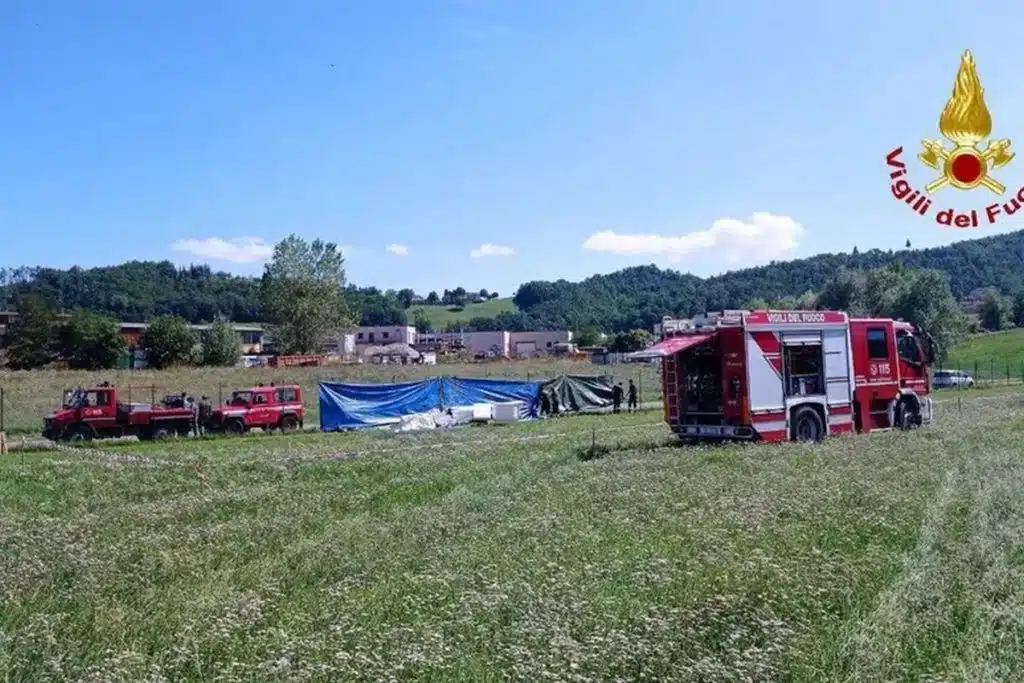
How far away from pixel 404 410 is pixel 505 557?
87.2 feet

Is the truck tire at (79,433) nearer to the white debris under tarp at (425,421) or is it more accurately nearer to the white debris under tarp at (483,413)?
the white debris under tarp at (425,421)

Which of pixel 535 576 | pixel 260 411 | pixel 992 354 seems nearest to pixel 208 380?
pixel 260 411

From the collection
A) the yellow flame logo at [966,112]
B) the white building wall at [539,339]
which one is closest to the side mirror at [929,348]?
the yellow flame logo at [966,112]

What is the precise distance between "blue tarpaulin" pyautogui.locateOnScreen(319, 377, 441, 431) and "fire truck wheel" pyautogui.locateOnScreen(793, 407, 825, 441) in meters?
16.5

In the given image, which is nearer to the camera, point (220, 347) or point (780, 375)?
point (780, 375)

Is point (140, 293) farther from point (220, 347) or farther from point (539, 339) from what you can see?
point (220, 347)

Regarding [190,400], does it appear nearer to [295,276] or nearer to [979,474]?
[979,474]

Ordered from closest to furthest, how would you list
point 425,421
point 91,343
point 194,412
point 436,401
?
point 194,412 < point 425,421 < point 436,401 < point 91,343

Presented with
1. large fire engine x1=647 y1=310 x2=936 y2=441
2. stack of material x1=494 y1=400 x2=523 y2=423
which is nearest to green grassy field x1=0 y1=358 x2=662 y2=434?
stack of material x1=494 y1=400 x2=523 y2=423

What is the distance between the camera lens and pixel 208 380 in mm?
56438

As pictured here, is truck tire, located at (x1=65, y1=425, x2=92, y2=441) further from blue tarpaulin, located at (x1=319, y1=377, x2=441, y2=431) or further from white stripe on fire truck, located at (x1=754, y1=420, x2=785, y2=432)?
white stripe on fire truck, located at (x1=754, y1=420, x2=785, y2=432)

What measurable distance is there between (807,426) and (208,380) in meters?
42.3

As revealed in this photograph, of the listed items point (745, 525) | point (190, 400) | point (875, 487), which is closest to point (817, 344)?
point (875, 487)

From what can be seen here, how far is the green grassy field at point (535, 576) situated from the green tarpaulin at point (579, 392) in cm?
2357
